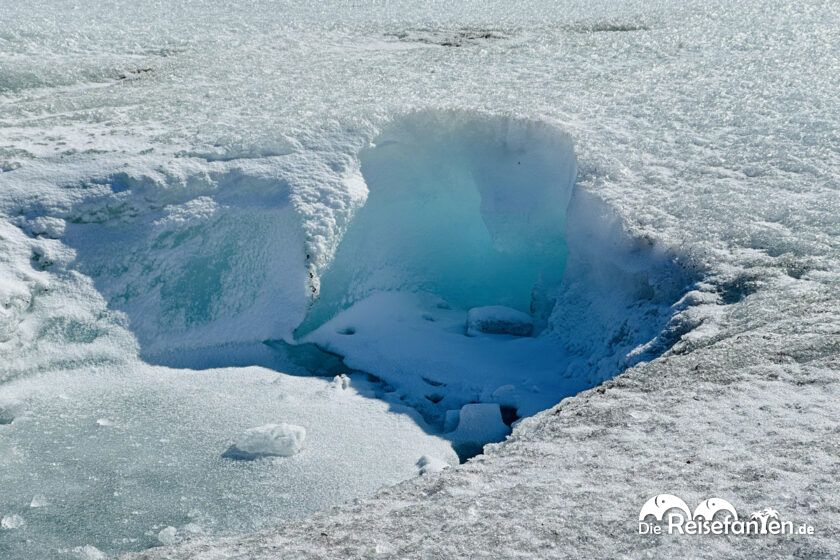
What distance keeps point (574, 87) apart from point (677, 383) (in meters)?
3.68

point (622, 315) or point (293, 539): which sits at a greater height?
point (622, 315)

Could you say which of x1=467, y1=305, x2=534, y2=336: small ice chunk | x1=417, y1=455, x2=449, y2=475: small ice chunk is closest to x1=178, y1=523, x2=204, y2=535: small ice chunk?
x1=417, y1=455, x2=449, y2=475: small ice chunk

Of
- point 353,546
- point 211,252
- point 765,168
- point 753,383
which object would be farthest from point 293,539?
point 765,168

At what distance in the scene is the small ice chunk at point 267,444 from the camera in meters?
3.57

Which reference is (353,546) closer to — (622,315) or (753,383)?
(753,383)

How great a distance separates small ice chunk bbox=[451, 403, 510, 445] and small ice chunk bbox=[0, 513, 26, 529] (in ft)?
5.77

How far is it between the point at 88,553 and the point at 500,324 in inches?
93.1

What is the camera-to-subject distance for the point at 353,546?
2291 millimetres

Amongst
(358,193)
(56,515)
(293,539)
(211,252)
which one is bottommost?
(56,515)

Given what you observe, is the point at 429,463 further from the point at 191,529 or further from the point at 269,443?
the point at 191,529

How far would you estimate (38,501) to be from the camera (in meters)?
3.31

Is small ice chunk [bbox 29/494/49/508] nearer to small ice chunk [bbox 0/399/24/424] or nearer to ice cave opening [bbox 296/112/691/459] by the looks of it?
small ice chunk [bbox 0/399/24/424]

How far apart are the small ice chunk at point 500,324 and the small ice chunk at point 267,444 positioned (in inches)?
53.5

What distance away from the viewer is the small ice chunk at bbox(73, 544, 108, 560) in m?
3.03
